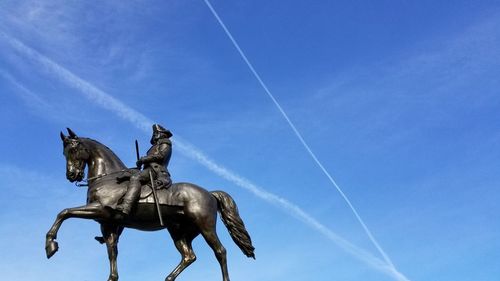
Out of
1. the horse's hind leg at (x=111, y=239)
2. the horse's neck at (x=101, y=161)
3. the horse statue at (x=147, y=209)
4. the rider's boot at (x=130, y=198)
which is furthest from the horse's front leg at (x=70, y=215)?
the horse's neck at (x=101, y=161)

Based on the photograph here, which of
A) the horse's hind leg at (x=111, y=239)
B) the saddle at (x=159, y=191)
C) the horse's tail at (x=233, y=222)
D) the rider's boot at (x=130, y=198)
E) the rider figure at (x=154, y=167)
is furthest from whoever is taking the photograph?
the horse's tail at (x=233, y=222)

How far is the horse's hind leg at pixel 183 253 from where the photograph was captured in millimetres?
14469

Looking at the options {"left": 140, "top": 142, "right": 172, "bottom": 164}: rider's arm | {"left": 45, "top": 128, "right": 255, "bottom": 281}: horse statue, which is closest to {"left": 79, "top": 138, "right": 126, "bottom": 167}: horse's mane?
{"left": 45, "top": 128, "right": 255, "bottom": 281}: horse statue

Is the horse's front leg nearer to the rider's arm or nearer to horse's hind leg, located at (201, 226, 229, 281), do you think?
the rider's arm

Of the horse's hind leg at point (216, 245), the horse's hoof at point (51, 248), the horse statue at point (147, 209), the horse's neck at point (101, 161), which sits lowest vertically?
the horse's hoof at point (51, 248)

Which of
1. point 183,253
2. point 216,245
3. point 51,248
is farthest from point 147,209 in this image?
point 51,248

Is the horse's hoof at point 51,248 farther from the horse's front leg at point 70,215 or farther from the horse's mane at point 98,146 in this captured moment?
the horse's mane at point 98,146

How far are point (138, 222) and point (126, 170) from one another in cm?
113

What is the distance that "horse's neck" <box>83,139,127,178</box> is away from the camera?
48.3ft

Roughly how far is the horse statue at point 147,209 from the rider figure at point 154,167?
16cm

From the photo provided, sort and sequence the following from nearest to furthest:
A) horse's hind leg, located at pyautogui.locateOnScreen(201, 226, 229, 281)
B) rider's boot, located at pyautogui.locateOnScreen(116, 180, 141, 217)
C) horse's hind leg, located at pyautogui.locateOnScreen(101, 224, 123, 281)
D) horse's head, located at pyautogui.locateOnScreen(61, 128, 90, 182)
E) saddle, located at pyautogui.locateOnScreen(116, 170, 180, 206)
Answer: rider's boot, located at pyautogui.locateOnScreen(116, 180, 141, 217) → horse's hind leg, located at pyautogui.locateOnScreen(101, 224, 123, 281) → saddle, located at pyautogui.locateOnScreen(116, 170, 180, 206) → horse's hind leg, located at pyautogui.locateOnScreen(201, 226, 229, 281) → horse's head, located at pyautogui.locateOnScreen(61, 128, 90, 182)

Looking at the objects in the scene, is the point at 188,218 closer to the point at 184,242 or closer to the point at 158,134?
the point at 184,242

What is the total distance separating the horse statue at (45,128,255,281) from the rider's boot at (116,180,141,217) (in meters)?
0.13

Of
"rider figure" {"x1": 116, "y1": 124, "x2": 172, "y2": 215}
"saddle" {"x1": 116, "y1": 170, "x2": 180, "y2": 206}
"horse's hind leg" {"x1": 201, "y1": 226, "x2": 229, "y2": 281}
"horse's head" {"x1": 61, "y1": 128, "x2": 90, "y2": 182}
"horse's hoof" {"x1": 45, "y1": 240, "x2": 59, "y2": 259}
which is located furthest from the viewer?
"horse's head" {"x1": 61, "y1": 128, "x2": 90, "y2": 182}
